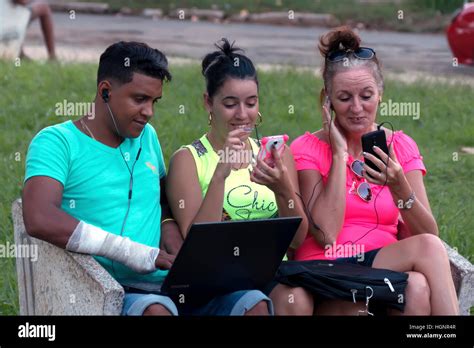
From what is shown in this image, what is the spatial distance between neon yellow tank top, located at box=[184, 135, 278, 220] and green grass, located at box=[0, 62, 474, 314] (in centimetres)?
180

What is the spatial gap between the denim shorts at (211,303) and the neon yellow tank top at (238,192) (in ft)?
1.34

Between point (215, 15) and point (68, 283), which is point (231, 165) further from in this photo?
point (215, 15)

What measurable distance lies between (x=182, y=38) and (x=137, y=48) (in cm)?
1009

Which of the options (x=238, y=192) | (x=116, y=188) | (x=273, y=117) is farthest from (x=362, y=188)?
(x=273, y=117)

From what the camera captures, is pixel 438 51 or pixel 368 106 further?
pixel 438 51

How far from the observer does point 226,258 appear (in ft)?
13.2

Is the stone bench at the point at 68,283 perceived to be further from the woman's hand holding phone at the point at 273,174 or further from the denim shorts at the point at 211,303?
the woman's hand holding phone at the point at 273,174

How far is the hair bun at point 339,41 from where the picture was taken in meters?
4.77

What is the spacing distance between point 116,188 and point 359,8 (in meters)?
13.2

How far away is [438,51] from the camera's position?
46.2ft

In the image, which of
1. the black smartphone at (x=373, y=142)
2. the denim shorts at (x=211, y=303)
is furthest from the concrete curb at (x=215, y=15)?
the denim shorts at (x=211, y=303)

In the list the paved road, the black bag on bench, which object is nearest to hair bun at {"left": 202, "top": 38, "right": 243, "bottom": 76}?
the black bag on bench
